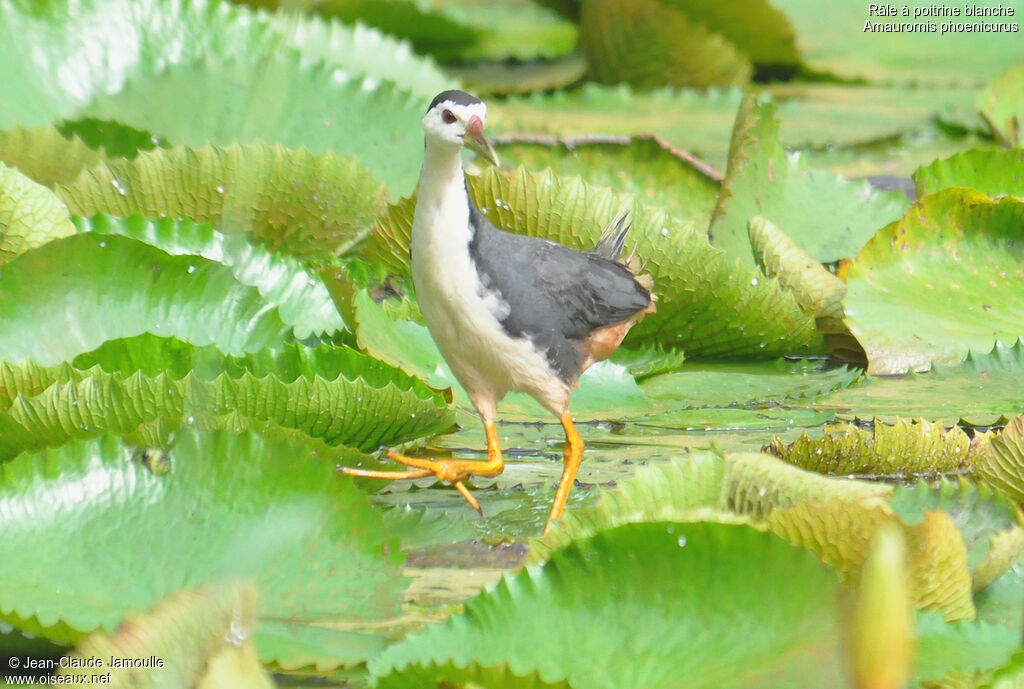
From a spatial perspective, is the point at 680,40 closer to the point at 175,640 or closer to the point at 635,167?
the point at 635,167

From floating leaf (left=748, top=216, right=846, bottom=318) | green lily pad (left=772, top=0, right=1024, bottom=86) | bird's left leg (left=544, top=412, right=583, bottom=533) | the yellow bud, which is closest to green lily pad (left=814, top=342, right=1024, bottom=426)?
floating leaf (left=748, top=216, right=846, bottom=318)

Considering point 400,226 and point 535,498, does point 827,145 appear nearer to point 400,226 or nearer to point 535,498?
point 400,226

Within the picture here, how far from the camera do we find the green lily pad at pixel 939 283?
8.48 ft

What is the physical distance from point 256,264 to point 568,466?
2.33 feet

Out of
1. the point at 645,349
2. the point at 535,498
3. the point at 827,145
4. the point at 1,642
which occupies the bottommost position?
the point at 1,642

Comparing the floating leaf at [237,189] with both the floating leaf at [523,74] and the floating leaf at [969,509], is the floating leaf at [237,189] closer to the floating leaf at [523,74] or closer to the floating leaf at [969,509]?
the floating leaf at [969,509]

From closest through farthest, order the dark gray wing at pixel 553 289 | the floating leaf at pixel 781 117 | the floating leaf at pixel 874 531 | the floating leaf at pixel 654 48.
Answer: the floating leaf at pixel 874 531, the dark gray wing at pixel 553 289, the floating leaf at pixel 781 117, the floating leaf at pixel 654 48

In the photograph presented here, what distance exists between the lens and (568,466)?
6.79 ft

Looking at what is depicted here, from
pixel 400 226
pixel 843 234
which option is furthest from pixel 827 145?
pixel 400 226

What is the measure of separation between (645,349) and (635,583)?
1.34m

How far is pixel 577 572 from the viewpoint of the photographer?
140cm

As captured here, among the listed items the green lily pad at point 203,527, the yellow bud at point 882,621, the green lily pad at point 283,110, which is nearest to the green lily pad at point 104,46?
the green lily pad at point 283,110

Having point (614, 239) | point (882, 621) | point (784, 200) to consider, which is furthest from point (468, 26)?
point (882, 621)

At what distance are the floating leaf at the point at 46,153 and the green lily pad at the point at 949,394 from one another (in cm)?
147
